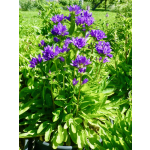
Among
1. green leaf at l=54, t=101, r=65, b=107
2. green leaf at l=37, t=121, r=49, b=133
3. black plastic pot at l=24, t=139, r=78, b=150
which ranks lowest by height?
black plastic pot at l=24, t=139, r=78, b=150

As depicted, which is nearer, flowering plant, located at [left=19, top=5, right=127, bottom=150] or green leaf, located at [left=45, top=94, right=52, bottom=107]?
flowering plant, located at [left=19, top=5, right=127, bottom=150]

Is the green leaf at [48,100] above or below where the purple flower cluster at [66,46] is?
below

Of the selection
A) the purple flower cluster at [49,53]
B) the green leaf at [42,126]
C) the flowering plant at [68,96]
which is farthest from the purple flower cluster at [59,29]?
the green leaf at [42,126]

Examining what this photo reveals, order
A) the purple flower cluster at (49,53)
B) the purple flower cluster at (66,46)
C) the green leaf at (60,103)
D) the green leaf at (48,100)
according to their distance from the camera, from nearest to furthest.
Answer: the purple flower cluster at (49,53), the purple flower cluster at (66,46), the green leaf at (60,103), the green leaf at (48,100)

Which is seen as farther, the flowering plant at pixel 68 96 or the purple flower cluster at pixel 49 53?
the flowering plant at pixel 68 96

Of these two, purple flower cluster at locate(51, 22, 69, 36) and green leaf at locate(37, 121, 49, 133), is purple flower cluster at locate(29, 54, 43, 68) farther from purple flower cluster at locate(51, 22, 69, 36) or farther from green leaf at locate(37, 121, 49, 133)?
green leaf at locate(37, 121, 49, 133)

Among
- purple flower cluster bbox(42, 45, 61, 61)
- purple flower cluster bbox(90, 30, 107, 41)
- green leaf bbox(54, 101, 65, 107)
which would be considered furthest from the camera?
green leaf bbox(54, 101, 65, 107)

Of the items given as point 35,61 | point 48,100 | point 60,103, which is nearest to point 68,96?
point 60,103

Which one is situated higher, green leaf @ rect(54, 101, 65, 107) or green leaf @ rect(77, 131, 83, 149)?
green leaf @ rect(54, 101, 65, 107)

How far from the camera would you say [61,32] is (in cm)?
146

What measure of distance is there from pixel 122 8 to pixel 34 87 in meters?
5.52

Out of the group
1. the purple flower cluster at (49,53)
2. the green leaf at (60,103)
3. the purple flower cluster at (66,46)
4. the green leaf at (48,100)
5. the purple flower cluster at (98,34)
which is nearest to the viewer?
the purple flower cluster at (49,53)

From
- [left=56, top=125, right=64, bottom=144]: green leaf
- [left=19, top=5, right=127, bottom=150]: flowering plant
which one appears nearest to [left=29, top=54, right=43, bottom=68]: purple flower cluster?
[left=19, top=5, right=127, bottom=150]: flowering plant

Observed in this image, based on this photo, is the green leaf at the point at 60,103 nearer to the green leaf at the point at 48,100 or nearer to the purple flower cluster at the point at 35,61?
the green leaf at the point at 48,100
